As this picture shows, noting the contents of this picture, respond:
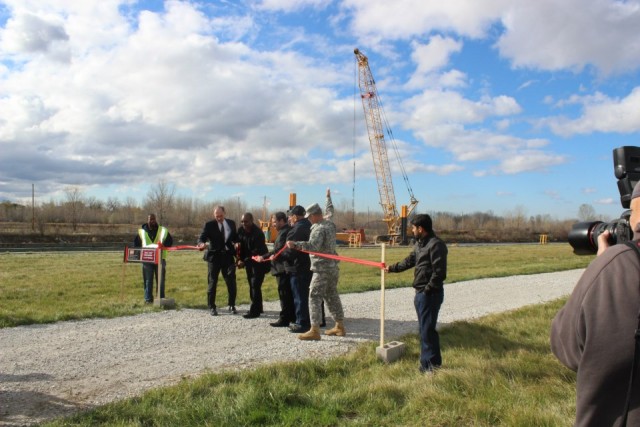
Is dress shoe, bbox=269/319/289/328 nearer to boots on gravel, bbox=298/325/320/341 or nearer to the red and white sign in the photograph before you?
boots on gravel, bbox=298/325/320/341

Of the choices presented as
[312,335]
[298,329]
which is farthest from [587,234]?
[298,329]

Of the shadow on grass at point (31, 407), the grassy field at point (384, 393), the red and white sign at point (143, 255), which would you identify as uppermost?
the red and white sign at point (143, 255)

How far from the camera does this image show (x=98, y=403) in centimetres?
452

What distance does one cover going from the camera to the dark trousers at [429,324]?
525 cm

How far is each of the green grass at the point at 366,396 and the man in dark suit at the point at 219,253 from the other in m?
3.50

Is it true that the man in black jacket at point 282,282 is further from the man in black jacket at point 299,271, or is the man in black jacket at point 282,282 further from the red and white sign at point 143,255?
the red and white sign at point 143,255

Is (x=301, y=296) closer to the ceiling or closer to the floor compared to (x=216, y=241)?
closer to the floor

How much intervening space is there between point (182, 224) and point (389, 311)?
236 ft

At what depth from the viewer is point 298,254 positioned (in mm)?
7488

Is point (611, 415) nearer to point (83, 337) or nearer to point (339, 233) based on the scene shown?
point (83, 337)

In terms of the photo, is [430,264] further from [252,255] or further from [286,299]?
[252,255]

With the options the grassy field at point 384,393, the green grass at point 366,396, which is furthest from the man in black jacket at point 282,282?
the green grass at point 366,396

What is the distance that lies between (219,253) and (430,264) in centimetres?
475

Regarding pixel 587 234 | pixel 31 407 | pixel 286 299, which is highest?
pixel 587 234
